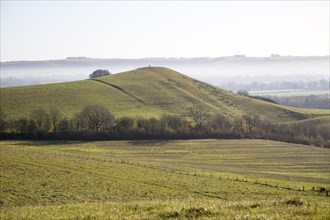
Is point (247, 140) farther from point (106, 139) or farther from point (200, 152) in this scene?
point (106, 139)

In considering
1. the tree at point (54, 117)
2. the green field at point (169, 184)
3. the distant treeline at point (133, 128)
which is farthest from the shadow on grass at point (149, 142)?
the tree at point (54, 117)

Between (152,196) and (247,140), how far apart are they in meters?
62.2

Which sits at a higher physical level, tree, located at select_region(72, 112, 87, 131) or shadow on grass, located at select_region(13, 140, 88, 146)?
tree, located at select_region(72, 112, 87, 131)

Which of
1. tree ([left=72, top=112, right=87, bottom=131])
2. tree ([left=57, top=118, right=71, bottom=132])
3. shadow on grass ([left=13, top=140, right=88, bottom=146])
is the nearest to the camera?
shadow on grass ([left=13, top=140, right=88, bottom=146])

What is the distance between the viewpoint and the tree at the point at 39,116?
311ft

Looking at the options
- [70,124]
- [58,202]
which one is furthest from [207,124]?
[58,202]

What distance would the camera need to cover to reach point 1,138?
87438 mm

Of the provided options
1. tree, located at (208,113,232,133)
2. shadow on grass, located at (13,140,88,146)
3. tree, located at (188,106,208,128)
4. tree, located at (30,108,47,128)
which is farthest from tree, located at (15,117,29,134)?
tree, located at (208,113,232,133)

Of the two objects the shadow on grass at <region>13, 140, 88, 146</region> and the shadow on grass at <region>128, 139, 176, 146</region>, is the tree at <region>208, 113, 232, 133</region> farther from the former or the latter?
the shadow on grass at <region>13, 140, 88, 146</region>

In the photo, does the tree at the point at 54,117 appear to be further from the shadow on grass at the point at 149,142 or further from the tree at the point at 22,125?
the shadow on grass at the point at 149,142

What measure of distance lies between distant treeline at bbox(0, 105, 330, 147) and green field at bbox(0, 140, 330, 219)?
8.99m

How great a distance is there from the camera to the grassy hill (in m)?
115

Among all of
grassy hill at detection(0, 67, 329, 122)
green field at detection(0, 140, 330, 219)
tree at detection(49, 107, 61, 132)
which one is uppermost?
grassy hill at detection(0, 67, 329, 122)

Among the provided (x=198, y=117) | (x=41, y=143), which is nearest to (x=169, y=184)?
(x=41, y=143)
